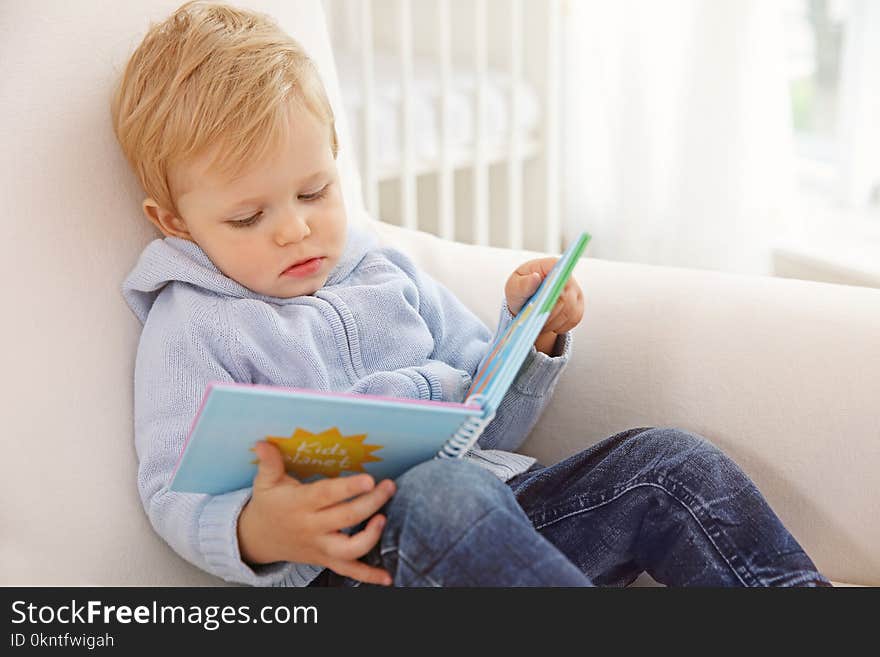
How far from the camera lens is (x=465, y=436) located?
742 millimetres

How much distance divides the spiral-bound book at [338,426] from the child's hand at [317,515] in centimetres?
2

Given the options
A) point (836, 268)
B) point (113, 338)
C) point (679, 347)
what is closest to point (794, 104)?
point (836, 268)

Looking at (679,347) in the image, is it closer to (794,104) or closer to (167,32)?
(167,32)

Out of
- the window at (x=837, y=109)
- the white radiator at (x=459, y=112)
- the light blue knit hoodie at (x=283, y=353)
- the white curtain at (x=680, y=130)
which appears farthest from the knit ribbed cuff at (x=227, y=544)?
the window at (x=837, y=109)

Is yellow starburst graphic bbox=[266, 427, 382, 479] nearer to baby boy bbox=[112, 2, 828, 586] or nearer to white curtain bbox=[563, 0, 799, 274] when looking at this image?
baby boy bbox=[112, 2, 828, 586]

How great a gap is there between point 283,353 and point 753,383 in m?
0.41

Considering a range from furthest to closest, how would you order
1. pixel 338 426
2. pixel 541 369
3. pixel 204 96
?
pixel 541 369 → pixel 204 96 → pixel 338 426

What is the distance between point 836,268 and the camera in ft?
6.52

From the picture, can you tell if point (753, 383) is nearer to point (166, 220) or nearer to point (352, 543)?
point (352, 543)

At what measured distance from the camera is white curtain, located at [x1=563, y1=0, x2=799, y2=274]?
1921mm

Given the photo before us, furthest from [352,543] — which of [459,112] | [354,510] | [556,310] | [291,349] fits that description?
[459,112]

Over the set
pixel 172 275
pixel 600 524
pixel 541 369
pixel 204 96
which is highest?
pixel 204 96

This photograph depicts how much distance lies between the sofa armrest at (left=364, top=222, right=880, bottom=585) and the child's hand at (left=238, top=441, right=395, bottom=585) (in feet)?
1.10

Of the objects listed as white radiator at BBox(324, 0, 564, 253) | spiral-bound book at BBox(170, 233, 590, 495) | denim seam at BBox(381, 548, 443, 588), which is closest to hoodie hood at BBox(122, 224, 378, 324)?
spiral-bound book at BBox(170, 233, 590, 495)
